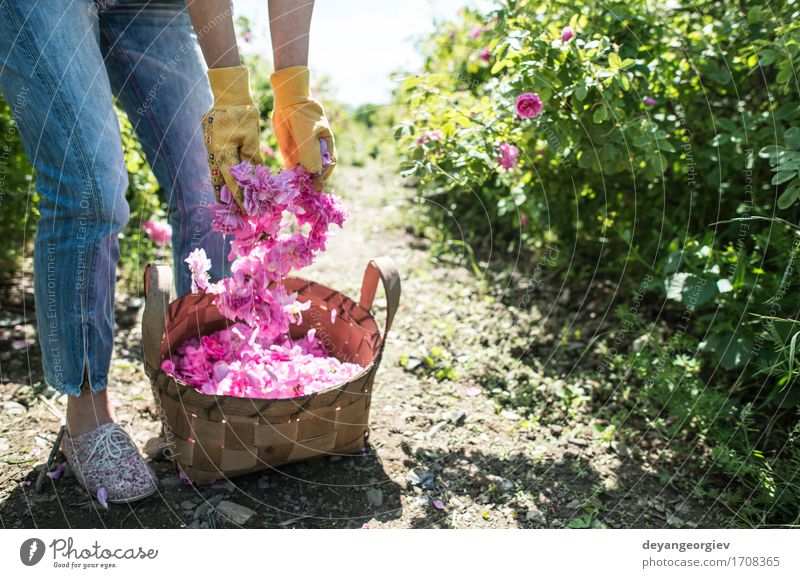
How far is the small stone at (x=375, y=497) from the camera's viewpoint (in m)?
1.82

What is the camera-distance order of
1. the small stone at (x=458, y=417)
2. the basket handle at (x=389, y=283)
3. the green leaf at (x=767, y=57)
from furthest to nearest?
the small stone at (x=458, y=417) → the green leaf at (x=767, y=57) → the basket handle at (x=389, y=283)

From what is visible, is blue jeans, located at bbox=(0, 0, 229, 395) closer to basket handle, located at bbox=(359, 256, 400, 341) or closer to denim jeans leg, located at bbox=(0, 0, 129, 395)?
denim jeans leg, located at bbox=(0, 0, 129, 395)

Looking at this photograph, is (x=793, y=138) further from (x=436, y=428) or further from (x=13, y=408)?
(x=13, y=408)

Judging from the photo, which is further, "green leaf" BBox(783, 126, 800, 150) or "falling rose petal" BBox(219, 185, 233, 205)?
"green leaf" BBox(783, 126, 800, 150)

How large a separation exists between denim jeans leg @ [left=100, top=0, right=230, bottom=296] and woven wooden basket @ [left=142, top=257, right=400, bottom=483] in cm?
26

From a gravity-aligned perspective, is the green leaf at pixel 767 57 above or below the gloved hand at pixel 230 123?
above

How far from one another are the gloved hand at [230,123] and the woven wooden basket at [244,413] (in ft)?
0.96

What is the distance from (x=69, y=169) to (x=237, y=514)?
3.07ft

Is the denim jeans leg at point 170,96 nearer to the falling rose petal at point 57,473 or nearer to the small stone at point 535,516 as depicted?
the falling rose petal at point 57,473

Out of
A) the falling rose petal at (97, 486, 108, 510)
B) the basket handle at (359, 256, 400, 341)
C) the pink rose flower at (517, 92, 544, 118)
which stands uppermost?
the pink rose flower at (517, 92, 544, 118)

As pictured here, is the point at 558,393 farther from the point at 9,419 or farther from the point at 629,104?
the point at 9,419

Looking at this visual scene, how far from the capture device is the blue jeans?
5.02 ft

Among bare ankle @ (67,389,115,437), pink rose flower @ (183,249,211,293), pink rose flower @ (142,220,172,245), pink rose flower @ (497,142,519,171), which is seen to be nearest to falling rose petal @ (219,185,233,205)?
pink rose flower @ (183,249,211,293)

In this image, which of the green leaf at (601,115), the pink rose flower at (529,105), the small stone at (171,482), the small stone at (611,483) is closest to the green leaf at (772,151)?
the green leaf at (601,115)
